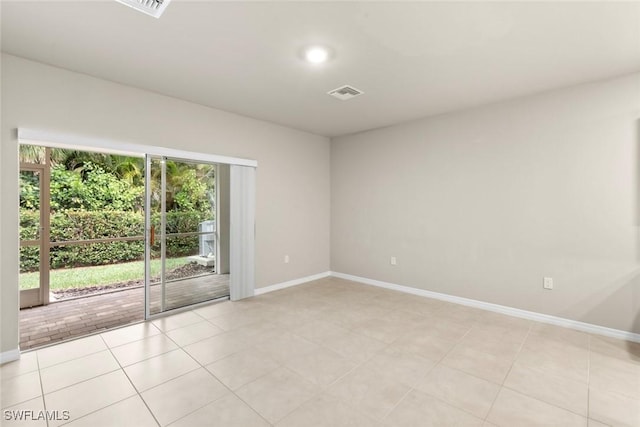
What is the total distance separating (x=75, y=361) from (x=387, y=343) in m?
2.82

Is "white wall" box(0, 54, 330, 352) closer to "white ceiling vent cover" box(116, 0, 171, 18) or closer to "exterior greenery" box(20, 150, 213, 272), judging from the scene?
"exterior greenery" box(20, 150, 213, 272)

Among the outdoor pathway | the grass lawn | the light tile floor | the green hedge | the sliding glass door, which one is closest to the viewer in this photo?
the light tile floor

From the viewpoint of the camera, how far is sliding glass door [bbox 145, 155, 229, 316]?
11.8 ft

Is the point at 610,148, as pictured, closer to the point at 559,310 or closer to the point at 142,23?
the point at 559,310

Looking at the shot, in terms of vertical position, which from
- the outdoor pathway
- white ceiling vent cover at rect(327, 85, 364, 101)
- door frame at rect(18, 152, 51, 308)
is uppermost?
white ceiling vent cover at rect(327, 85, 364, 101)

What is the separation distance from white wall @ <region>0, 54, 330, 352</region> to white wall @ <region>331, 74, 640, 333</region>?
1.03 m

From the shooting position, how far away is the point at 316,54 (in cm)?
256

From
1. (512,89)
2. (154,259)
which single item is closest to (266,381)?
(154,259)

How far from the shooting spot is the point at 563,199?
329 centimetres

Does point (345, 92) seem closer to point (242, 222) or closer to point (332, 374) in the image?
point (242, 222)

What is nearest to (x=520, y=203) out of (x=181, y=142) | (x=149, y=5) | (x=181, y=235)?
(x=149, y=5)

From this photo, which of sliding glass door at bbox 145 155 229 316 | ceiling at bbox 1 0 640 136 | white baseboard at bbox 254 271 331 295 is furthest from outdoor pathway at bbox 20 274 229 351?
ceiling at bbox 1 0 640 136

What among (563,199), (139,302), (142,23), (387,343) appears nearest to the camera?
(142,23)

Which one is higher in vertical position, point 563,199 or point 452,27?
point 452,27
